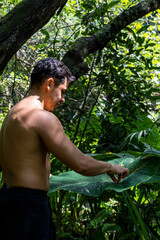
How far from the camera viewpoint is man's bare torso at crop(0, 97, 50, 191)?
1565 mm

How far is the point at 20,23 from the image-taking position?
206cm

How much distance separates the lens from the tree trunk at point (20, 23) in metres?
2.00

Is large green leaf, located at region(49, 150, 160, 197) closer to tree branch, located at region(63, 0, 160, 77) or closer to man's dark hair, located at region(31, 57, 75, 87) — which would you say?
man's dark hair, located at region(31, 57, 75, 87)

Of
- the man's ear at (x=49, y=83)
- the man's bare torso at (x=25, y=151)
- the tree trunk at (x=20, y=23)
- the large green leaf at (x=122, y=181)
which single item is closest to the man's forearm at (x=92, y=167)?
the large green leaf at (x=122, y=181)

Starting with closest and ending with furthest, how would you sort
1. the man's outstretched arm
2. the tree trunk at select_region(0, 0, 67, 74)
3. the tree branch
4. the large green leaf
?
1. the man's outstretched arm
2. the large green leaf
3. the tree trunk at select_region(0, 0, 67, 74)
4. the tree branch

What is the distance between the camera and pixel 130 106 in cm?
304

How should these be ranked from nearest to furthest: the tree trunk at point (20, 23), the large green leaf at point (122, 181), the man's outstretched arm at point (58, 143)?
the man's outstretched arm at point (58, 143) < the large green leaf at point (122, 181) < the tree trunk at point (20, 23)

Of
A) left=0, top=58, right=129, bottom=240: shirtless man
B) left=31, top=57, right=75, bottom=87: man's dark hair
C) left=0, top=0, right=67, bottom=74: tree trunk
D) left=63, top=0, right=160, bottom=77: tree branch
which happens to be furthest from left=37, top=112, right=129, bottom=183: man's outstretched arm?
left=63, top=0, right=160, bottom=77: tree branch

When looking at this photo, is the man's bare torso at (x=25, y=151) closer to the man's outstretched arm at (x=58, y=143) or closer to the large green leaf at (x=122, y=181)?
the man's outstretched arm at (x=58, y=143)

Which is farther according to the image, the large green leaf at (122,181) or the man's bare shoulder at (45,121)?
the large green leaf at (122,181)

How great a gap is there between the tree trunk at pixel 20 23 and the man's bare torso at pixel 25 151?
0.56m

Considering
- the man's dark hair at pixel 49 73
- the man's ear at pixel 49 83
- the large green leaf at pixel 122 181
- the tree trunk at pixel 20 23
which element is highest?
the tree trunk at pixel 20 23

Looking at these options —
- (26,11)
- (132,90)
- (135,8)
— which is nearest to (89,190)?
(26,11)

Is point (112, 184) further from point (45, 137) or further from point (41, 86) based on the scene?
point (41, 86)
